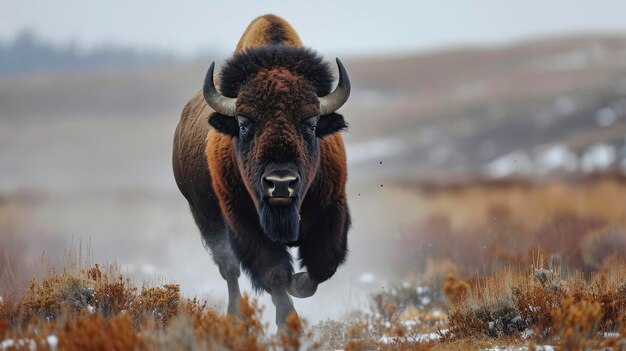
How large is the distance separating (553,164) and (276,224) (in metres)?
48.5

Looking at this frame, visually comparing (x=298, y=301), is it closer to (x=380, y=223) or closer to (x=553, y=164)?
(x=380, y=223)

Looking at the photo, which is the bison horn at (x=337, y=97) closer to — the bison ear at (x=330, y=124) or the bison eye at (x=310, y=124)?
the bison ear at (x=330, y=124)

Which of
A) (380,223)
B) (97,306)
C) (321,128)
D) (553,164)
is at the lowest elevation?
(553,164)

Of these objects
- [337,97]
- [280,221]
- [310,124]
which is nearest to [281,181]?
[280,221]

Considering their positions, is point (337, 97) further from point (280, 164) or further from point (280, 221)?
point (280, 221)

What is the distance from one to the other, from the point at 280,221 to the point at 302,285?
1429mm

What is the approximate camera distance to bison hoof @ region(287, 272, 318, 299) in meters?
9.77

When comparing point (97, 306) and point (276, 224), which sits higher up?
point (276, 224)

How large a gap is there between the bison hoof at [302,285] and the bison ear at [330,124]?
147 centimetres

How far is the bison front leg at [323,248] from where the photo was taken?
378 inches

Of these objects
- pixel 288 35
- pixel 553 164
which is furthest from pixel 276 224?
pixel 553 164

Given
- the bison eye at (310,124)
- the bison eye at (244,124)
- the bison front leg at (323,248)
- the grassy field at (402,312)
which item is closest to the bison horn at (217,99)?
the bison eye at (244,124)

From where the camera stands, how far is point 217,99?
9.38 meters

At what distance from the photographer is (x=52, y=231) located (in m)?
37.4
